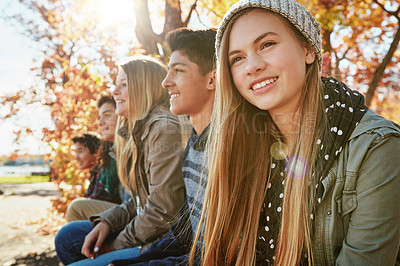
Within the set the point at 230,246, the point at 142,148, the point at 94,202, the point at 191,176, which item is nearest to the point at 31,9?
the point at 94,202

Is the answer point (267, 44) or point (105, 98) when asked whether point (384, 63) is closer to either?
point (267, 44)

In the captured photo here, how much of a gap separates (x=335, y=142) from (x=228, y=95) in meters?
0.68

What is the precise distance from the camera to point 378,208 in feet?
4.59

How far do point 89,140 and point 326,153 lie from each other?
4.30m

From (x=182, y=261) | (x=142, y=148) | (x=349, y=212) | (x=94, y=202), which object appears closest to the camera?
(x=349, y=212)

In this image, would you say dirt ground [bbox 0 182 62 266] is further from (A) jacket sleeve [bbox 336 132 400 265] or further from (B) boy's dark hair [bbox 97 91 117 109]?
(A) jacket sleeve [bbox 336 132 400 265]

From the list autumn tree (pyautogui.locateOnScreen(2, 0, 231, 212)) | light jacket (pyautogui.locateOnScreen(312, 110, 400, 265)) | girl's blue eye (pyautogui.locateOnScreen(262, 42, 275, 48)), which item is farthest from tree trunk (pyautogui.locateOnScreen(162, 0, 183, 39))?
light jacket (pyautogui.locateOnScreen(312, 110, 400, 265))

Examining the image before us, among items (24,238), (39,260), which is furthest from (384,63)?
(24,238)

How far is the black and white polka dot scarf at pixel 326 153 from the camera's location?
1583mm

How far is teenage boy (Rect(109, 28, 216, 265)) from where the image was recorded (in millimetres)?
2486

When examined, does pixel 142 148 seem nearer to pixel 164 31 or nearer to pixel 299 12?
pixel 299 12

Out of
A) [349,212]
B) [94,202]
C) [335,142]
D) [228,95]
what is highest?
[228,95]

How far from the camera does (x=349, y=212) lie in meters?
1.51

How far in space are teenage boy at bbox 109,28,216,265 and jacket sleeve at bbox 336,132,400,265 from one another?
3.91 ft
